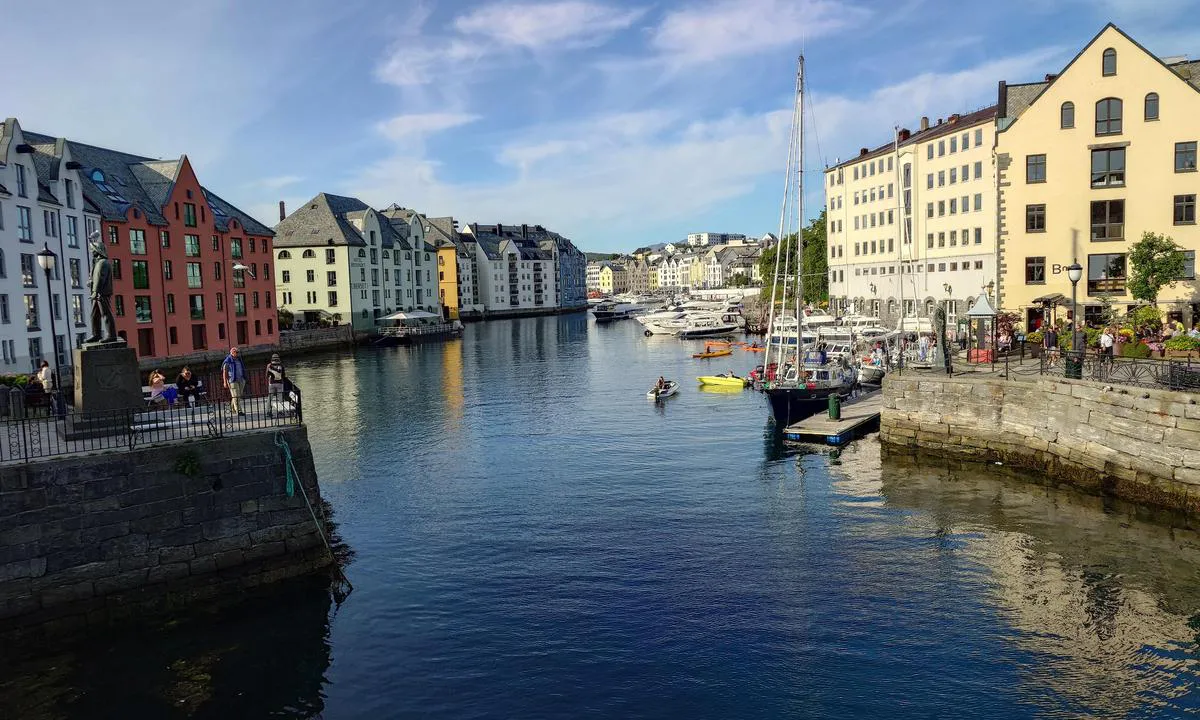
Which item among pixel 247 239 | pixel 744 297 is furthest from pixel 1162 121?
pixel 744 297

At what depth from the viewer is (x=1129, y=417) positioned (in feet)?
86.2

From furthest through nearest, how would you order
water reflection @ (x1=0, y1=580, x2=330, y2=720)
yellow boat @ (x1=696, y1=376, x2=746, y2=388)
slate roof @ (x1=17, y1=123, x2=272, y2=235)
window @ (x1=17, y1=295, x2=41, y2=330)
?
slate roof @ (x1=17, y1=123, x2=272, y2=235) < yellow boat @ (x1=696, y1=376, x2=746, y2=388) < window @ (x1=17, y1=295, x2=41, y2=330) < water reflection @ (x1=0, y1=580, x2=330, y2=720)

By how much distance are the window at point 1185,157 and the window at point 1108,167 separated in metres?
2.72

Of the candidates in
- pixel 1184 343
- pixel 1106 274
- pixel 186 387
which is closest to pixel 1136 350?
pixel 1184 343

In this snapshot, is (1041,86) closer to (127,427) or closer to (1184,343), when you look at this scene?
(1184,343)

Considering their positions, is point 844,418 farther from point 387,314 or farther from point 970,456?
point 387,314

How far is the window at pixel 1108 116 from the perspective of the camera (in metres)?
47.6

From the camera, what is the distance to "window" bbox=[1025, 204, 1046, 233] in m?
50.2

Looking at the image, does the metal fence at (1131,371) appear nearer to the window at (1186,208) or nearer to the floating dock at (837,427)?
the floating dock at (837,427)

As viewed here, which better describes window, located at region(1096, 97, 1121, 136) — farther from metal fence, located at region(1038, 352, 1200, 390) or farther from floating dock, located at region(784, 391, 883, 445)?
floating dock, located at region(784, 391, 883, 445)

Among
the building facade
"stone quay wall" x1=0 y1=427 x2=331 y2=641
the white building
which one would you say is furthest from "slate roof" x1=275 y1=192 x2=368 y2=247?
"stone quay wall" x1=0 y1=427 x2=331 y2=641

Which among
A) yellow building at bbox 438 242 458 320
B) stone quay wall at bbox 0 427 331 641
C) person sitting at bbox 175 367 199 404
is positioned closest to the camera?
stone quay wall at bbox 0 427 331 641

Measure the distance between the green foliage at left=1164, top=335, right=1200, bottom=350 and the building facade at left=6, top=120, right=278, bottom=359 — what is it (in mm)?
57963

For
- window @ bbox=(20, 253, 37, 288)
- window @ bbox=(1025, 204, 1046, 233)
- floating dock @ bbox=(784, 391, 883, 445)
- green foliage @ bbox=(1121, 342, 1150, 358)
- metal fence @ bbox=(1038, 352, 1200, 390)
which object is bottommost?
floating dock @ bbox=(784, 391, 883, 445)
